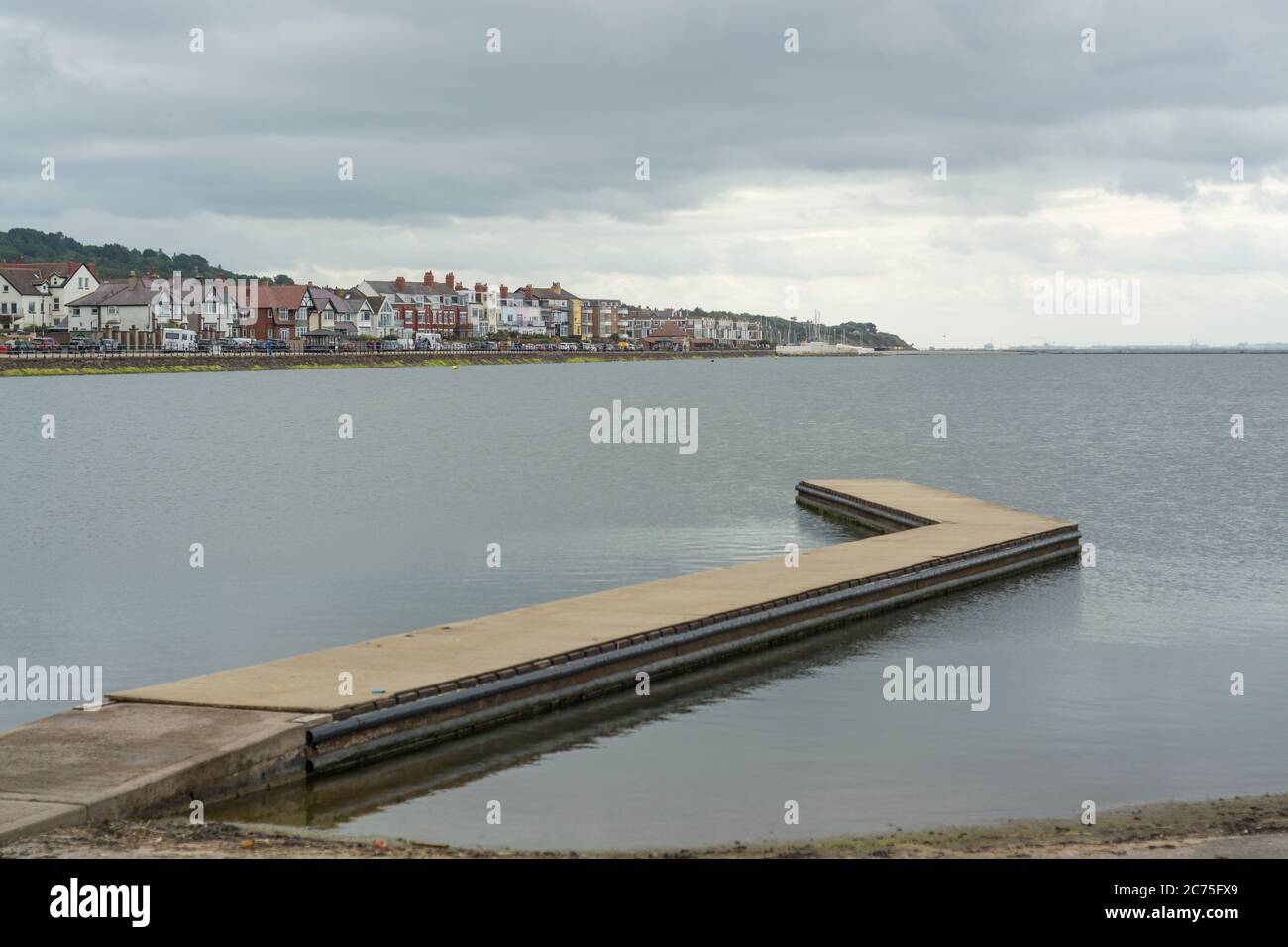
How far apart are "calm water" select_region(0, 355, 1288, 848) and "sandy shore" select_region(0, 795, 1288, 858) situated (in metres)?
0.87

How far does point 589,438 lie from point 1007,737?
6970 cm

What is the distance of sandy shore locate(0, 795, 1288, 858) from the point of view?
14203mm

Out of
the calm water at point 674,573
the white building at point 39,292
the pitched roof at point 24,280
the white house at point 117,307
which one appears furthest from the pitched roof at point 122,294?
the calm water at point 674,573

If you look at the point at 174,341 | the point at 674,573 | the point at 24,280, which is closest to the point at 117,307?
the point at 174,341

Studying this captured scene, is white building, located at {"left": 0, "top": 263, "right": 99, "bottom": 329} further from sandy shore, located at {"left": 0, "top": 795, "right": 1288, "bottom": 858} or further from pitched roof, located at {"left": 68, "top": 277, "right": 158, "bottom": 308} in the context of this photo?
sandy shore, located at {"left": 0, "top": 795, "right": 1288, "bottom": 858}

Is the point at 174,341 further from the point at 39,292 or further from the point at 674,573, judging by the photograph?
the point at 674,573

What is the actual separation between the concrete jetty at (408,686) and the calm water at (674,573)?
63 cm

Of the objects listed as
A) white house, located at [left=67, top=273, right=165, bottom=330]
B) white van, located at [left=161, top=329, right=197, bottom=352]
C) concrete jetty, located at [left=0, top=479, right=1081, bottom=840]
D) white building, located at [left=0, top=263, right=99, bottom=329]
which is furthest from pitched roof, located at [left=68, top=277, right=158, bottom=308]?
concrete jetty, located at [left=0, top=479, right=1081, bottom=840]

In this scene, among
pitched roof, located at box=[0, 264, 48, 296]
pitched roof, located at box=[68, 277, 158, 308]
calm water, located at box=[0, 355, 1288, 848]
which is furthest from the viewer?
pitched roof, located at box=[0, 264, 48, 296]

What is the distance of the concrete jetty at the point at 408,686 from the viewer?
1641cm

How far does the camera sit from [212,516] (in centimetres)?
4903

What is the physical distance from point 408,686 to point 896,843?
8075 mm

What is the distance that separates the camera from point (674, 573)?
3616cm
